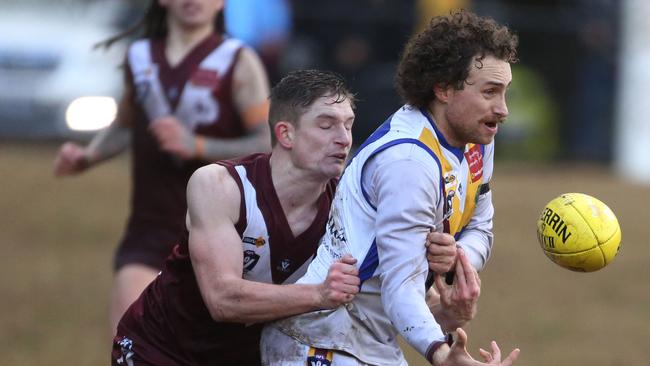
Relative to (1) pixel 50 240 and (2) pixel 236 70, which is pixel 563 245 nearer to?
(2) pixel 236 70

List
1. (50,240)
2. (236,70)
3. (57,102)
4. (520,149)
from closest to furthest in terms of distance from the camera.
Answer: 1. (236,70)
2. (50,240)
3. (57,102)
4. (520,149)

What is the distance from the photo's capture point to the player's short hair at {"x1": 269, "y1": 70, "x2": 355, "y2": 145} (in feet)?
13.8

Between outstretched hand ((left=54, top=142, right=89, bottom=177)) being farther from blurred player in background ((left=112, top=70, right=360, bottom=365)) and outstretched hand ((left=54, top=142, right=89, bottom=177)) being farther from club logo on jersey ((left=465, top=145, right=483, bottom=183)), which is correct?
club logo on jersey ((left=465, top=145, right=483, bottom=183))

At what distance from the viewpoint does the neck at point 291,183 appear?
4223 mm

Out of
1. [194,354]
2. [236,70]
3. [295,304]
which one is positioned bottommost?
[194,354]

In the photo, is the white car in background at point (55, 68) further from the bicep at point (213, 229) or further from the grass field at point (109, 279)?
the bicep at point (213, 229)

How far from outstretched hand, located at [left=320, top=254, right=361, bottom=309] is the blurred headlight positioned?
12.9m

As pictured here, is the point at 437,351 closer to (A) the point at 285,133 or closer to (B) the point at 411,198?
(B) the point at 411,198

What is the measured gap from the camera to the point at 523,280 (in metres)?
11.3

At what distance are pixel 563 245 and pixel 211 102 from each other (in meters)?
2.26

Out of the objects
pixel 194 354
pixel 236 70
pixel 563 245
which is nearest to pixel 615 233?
pixel 563 245

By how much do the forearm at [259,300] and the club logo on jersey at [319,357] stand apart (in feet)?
0.50

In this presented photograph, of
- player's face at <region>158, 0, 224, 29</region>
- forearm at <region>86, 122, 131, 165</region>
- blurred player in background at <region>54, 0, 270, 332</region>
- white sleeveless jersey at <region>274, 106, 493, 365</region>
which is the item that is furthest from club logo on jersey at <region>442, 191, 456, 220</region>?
forearm at <region>86, 122, 131, 165</region>

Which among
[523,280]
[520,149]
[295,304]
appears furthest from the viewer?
[520,149]
